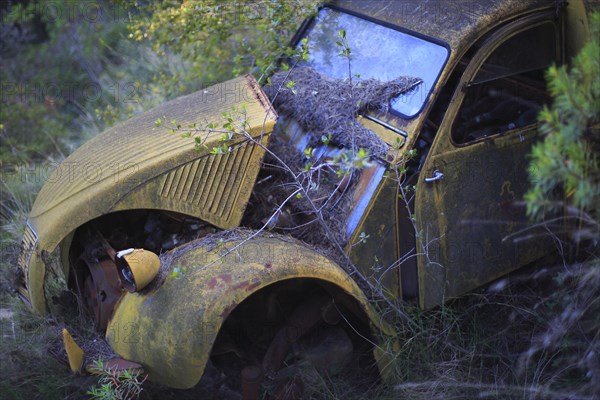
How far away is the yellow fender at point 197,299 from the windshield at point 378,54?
42.1 inches

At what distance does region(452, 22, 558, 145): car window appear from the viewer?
367 cm

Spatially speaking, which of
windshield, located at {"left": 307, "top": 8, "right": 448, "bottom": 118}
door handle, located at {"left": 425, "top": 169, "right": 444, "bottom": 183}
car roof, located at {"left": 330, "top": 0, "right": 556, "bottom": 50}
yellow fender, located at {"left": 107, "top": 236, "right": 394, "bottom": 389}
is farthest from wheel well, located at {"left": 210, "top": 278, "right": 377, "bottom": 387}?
car roof, located at {"left": 330, "top": 0, "right": 556, "bottom": 50}

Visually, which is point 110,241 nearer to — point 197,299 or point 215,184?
point 215,184

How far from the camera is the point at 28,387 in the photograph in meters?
3.70

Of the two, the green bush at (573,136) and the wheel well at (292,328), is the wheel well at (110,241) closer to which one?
the wheel well at (292,328)

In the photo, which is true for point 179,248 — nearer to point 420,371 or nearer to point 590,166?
point 420,371

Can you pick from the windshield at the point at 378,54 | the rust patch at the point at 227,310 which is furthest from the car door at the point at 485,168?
the rust patch at the point at 227,310

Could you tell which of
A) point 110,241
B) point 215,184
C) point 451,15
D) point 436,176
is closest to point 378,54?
point 451,15

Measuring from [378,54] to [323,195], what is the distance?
100 cm

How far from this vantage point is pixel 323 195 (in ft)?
11.6

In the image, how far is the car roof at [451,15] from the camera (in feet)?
11.8

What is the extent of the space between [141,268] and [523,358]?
6.98 feet

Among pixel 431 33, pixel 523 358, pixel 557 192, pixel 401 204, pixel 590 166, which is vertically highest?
pixel 431 33

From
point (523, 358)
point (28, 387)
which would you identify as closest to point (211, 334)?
point (28, 387)
